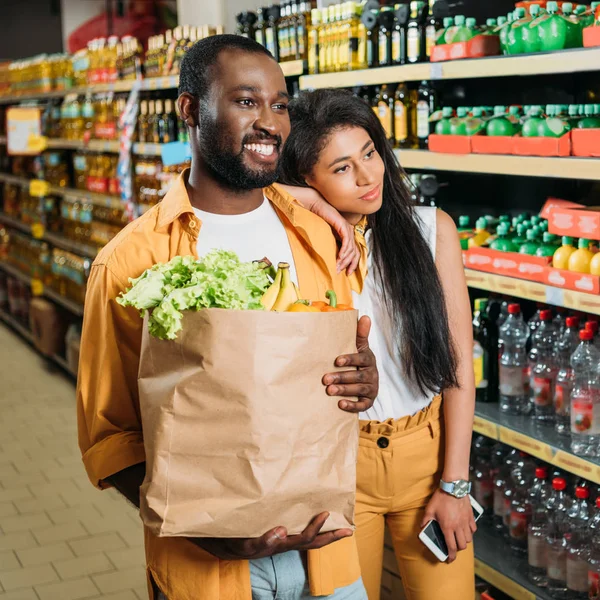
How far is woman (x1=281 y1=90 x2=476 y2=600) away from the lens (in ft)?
7.01

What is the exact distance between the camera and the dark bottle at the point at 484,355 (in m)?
3.38

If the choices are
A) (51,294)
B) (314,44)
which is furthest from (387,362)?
(51,294)

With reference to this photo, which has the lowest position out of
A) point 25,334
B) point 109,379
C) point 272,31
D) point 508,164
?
point 25,334

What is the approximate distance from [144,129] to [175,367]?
4.62 m

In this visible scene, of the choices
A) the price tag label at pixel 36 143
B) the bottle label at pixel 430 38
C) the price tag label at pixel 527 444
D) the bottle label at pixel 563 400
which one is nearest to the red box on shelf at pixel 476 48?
the bottle label at pixel 430 38

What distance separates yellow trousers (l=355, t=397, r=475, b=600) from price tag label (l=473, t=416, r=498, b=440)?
93cm

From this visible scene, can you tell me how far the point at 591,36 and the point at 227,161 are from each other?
4.49 ft

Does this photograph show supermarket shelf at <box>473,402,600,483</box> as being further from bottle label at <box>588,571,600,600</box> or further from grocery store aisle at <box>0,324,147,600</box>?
grocery store aisle at <box>0,324,147,600</box>

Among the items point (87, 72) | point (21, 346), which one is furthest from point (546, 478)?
point (21, 346)

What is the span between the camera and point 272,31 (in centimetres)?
443

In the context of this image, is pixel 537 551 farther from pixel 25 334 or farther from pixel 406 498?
pixel 25 334

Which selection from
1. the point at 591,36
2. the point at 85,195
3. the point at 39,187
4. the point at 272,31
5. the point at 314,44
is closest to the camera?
the point at 591,36

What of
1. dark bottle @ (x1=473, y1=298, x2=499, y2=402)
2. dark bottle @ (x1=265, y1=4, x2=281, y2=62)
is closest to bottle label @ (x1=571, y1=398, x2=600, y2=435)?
dark bottle @ (x1=473, y1=298, x2=499, y2=402)

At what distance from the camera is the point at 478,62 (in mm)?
2982
